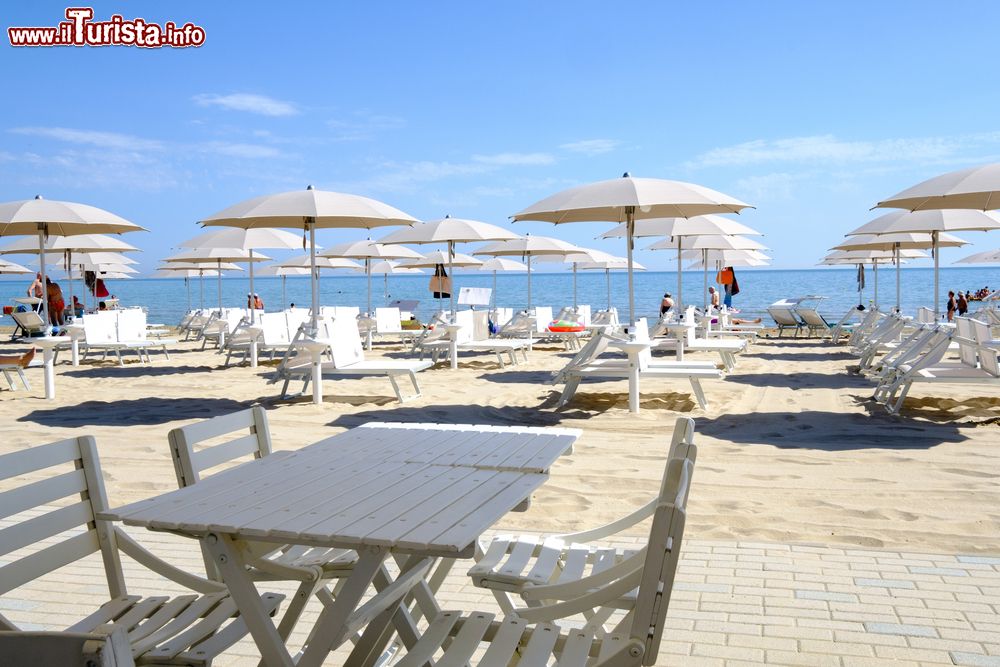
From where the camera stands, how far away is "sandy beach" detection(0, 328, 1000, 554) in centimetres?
423

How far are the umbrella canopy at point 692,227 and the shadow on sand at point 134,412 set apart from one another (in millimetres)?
5567

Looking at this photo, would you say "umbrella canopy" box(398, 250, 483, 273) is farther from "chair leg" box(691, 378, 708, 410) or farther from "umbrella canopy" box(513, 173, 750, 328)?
"chair leg" box(691, 378, 708, 410)

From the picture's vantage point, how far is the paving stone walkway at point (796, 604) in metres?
2.63

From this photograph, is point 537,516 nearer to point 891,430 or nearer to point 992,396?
point 891,430

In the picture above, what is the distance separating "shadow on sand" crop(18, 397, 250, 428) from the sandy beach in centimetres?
3

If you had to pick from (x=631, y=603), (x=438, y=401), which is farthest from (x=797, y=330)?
(x=631, y=603)

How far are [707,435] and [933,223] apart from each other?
5801 mm

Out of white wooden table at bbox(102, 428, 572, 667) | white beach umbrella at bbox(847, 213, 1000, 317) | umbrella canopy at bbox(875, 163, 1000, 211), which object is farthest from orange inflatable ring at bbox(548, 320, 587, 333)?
white wooden table at bbox(102, 428, 572, 667)

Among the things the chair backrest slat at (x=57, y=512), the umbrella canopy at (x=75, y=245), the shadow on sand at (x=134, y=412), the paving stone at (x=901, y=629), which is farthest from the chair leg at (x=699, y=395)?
the umbrella canopy at (x=75, y=245)

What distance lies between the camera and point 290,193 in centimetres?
908

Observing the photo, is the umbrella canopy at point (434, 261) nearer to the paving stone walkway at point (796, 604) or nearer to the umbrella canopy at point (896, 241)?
the umbrella canopy at point (896, 241)

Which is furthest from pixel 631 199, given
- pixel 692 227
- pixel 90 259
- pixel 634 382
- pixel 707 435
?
pixel 90 259

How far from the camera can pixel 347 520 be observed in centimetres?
187

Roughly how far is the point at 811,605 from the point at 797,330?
1642 centimetres
